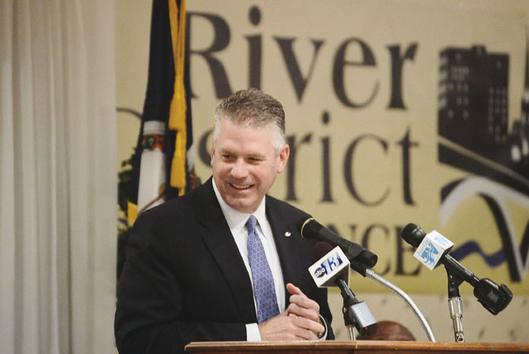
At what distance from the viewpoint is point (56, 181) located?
4734 mm

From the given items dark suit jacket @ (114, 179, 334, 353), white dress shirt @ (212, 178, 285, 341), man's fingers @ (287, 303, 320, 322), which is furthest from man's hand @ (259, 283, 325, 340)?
white dress shirt @ (212, 178, 285, 341)

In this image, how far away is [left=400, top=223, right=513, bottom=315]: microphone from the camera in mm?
2822

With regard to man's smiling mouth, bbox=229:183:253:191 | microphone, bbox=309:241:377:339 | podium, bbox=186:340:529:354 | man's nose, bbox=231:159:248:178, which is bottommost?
podium, bbox=186:340:529:354

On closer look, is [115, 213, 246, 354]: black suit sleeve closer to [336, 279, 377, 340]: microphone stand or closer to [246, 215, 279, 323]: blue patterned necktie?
[246, 215, 279, 323]: blue patterned necktie

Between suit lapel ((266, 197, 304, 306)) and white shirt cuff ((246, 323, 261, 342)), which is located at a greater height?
suit lapel ((266, 197, 304, 306))

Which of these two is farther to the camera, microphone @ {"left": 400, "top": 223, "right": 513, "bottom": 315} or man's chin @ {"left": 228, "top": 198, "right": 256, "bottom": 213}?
man's chin @ {"left": 228, "top": 198, "right": 256, "bottom": 213}

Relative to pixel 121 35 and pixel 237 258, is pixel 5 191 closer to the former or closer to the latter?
pixel 121 35

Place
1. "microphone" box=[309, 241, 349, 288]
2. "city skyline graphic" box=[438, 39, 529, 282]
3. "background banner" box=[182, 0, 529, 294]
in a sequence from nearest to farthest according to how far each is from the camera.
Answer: "microphone" box=[309, 241, 349, 288]
"background banner" box=[182, 0, 529, 294]
"city skyline graphic" box=[438, 39, 529, 282]

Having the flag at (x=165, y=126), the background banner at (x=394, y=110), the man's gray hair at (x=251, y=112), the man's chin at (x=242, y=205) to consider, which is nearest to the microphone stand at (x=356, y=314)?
the man's chin at (x=242, y=205)

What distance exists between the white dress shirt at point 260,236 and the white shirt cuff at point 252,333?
0.69 feet

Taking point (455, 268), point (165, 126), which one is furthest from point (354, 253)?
point (165, 126)

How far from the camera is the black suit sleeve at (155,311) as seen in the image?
2883 mm

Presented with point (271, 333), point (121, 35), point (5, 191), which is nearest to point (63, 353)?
point (5, 191)

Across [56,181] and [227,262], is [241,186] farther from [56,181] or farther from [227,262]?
[56,181]
